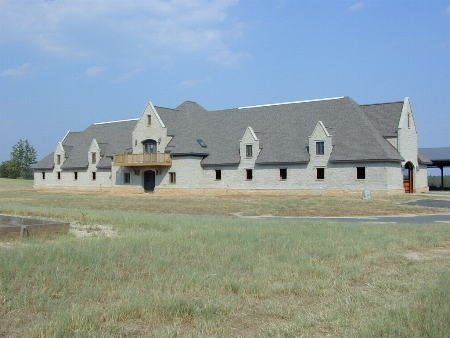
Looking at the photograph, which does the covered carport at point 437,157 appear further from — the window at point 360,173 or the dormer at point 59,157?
the dormer at point 59,157

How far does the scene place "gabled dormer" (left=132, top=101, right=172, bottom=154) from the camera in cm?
5494

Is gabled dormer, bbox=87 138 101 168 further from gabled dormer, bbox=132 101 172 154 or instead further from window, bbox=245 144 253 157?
window, bbox=245 144 253 157

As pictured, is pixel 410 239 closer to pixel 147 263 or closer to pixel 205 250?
pixel 205 250

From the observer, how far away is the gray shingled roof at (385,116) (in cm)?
4672

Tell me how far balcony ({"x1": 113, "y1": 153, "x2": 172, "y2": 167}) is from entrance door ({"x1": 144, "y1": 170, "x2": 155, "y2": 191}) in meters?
Result: 2.65

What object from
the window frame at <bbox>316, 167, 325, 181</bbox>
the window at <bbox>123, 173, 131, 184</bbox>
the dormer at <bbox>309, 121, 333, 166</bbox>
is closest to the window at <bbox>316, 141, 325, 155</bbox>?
the dormer at <bbox>309, 121, 333, 166</bbox>

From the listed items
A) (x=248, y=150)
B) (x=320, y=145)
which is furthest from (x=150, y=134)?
(x=320, y=145)

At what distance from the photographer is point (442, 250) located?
13.5 m

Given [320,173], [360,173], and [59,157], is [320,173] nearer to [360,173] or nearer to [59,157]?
[360,173]

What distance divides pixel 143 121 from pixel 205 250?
46171 millimetres

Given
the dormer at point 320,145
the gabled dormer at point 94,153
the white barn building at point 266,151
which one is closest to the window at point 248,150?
the white barn building at point 266,151

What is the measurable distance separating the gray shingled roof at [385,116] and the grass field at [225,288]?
3489 cm

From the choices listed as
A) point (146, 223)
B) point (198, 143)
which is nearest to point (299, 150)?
point (198, 143)

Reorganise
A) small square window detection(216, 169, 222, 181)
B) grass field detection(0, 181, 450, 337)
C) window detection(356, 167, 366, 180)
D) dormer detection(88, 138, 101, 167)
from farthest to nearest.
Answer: dormer detection(88, 138, 101, 167), small square window detection(216, 169, 222, 181), window detection(356, 167, 366, 180), grass field detection(0, 181, 450, 337)
